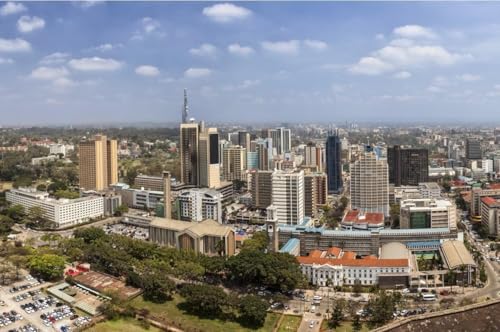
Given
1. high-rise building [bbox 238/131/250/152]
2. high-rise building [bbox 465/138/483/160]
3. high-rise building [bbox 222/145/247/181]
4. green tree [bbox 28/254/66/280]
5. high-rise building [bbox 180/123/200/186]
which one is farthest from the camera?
high-rise building [bbox 238/131/250/152]

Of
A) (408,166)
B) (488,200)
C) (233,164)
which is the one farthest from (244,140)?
(488,200)

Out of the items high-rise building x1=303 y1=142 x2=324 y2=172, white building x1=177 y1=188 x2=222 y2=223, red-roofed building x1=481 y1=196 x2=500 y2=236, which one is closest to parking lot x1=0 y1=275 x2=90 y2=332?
white building x1=177 y1=188 x2=222 y2=223

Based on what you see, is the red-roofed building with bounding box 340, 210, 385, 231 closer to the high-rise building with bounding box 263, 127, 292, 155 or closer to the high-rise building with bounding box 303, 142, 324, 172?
the high-rise building with bounding box 303, 142, 324, 172

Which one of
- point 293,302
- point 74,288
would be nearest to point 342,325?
point 293,302

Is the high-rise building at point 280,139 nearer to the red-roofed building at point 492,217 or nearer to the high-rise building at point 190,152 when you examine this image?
the high-rise building at point 190,152

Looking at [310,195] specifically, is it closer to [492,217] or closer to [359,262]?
[492,217]
